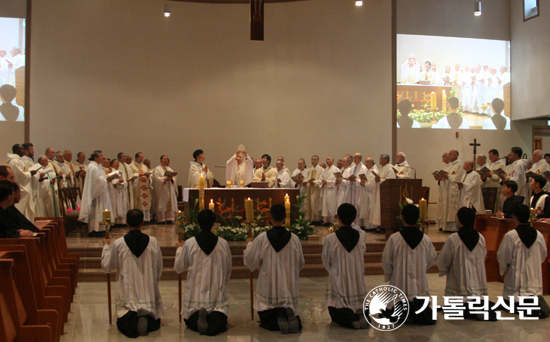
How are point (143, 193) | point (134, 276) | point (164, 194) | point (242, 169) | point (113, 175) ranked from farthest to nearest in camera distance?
point (164, 194), point (143, 193), point (242, 169), point (113, 175), point (134, 276)

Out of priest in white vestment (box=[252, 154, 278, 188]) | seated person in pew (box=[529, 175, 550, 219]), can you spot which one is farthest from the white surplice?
seated person in pew (box=[529, 175, 550, 219])

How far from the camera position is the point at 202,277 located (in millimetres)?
4879

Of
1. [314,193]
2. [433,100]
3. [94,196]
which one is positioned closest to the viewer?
[94,196]

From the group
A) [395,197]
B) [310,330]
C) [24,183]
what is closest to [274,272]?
[310,330]

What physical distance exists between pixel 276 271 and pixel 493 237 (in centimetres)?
390

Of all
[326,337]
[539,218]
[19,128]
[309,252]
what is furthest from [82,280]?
[19,128]

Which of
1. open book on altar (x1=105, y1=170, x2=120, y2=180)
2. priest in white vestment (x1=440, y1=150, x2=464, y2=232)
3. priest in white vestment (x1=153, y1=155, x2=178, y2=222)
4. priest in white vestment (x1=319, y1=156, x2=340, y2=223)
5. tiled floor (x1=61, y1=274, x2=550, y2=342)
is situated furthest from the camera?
priest in white vestment (x1=153, y1=155, x2=178, y2=222)

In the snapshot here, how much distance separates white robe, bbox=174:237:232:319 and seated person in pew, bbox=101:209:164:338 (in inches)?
11.9

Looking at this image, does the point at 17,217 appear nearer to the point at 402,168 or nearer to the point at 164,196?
the point at 164,196

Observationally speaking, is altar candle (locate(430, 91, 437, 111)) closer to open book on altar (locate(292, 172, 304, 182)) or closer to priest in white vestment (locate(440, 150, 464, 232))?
priest in white vestment (locate(440, 150, 464, 232))

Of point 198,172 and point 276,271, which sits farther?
point 198,172

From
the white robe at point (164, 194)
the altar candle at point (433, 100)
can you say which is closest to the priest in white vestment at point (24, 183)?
the white robe at point (164, 194)

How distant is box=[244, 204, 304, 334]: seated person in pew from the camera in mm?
5000

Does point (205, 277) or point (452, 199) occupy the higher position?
point (452, 199)
